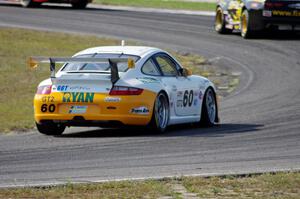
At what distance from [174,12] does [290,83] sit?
1658 centimetres

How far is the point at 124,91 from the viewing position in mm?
14219

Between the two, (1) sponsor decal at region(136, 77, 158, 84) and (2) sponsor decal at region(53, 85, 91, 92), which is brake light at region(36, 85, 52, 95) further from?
(1) sponsor decal at region(136, 77, 158, 84)

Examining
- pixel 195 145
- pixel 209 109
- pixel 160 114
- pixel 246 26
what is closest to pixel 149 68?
pixel 160 114

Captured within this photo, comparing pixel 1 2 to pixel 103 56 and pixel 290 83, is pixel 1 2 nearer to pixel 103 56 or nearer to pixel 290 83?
pixel 290 83

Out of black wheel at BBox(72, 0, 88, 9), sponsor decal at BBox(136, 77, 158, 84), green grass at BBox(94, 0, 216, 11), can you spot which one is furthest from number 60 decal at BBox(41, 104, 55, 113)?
green grass at BBox(94, 0, 216, 11)

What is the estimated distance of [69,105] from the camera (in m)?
14.4

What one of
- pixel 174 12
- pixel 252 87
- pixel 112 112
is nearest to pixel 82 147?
pixel 112 112

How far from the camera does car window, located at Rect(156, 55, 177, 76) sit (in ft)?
50.4

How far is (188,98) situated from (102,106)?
1.87m

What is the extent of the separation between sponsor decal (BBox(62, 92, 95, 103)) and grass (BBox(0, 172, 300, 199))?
460 centimetres

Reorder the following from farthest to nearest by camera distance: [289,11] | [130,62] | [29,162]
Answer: [289,11] → [130,62] → [29,162]

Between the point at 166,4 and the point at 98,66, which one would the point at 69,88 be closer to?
the point at 98,66

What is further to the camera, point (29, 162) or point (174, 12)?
point (174, 12)

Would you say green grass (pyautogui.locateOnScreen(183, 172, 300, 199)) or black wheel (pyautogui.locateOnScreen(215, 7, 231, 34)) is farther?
black wheel (pyautogui.locateOnScreen(215, 7, 231, 34))
